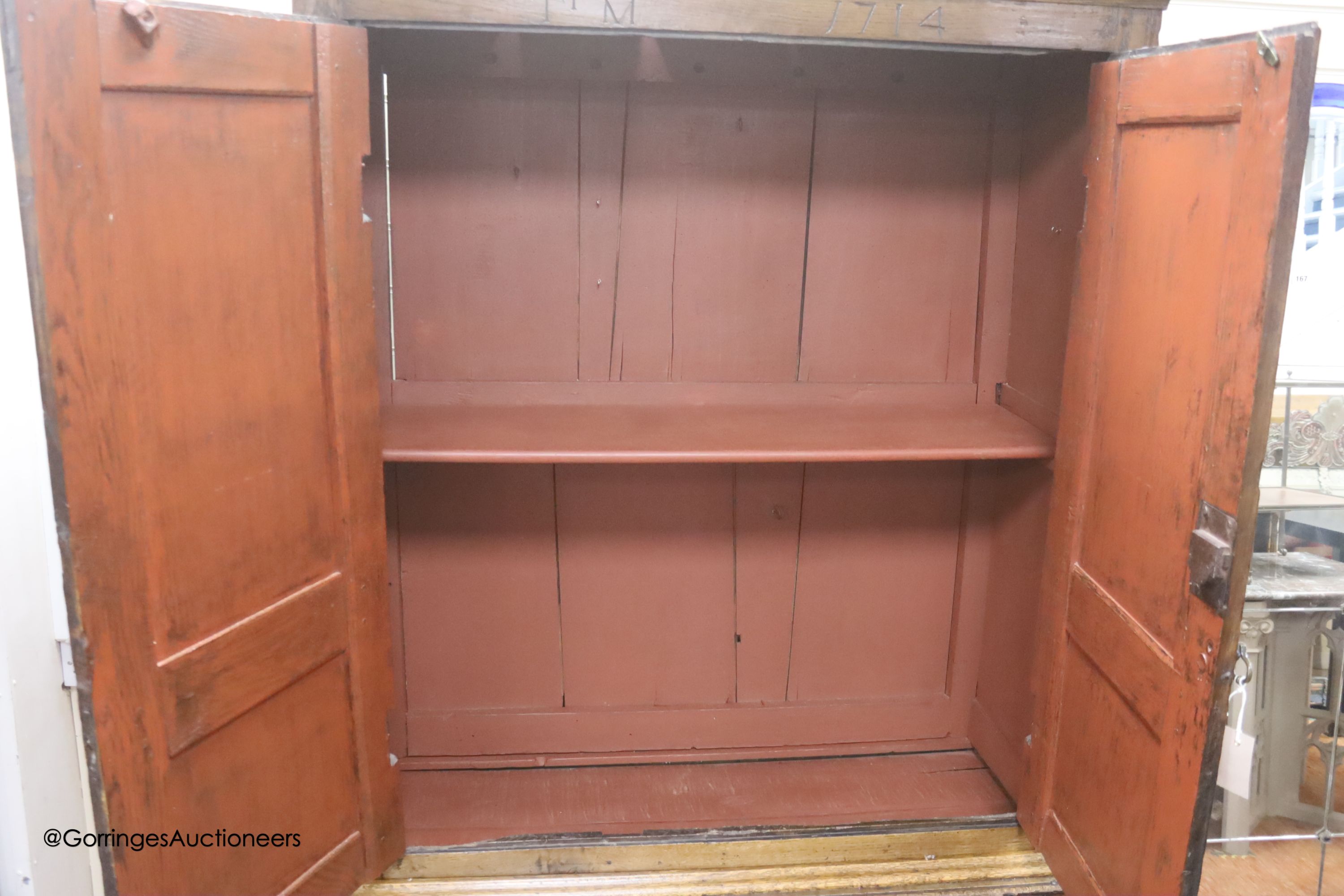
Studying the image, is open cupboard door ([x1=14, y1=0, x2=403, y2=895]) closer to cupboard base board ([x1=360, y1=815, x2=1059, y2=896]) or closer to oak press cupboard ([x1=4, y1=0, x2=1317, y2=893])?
oak press cupboard ([x1=4, y1=0, x2=1317, y2=893])

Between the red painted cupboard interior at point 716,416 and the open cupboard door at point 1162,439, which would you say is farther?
the red painted cupboard interior at point 716,416

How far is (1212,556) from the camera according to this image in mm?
1461

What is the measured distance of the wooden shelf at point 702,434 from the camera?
1966 millimetres

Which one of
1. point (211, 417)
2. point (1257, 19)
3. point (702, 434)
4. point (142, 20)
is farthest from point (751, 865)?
point (1257, 19)

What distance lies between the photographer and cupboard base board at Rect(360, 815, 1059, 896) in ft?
6.83

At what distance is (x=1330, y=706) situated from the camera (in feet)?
8.25

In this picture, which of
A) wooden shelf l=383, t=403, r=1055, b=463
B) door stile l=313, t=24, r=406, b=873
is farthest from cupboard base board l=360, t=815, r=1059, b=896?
wooden shelf l=383, t=403, r=1055, b=463

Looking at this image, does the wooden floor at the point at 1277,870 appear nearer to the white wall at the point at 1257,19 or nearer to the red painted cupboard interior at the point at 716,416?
the red painted cupboard interior at the point at 716,416

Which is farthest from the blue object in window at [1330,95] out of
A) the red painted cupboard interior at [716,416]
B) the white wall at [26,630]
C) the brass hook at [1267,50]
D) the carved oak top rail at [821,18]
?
the white wall at [26,630]

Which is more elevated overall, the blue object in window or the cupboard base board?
the blue object in window

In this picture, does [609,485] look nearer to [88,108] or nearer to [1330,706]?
[88,108]

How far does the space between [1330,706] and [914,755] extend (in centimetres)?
106

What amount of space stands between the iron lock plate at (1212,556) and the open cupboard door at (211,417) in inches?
55.6

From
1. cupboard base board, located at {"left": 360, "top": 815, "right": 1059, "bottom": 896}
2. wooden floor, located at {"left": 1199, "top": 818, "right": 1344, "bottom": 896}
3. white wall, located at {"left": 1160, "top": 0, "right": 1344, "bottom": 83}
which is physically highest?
white wall, located at {"left": 1160, "top": 0, "right": 1344, "bottom": 83}
